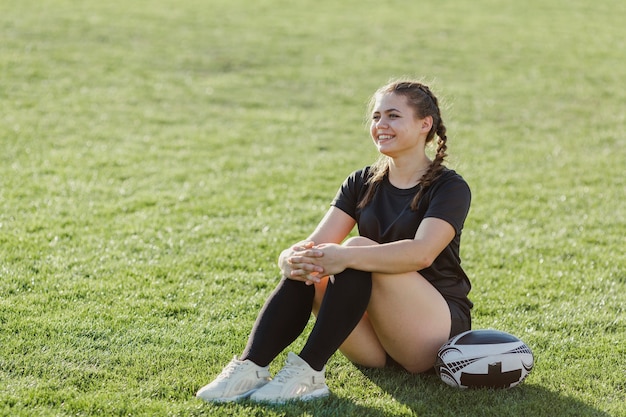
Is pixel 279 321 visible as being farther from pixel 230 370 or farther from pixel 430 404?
pixel 430 404

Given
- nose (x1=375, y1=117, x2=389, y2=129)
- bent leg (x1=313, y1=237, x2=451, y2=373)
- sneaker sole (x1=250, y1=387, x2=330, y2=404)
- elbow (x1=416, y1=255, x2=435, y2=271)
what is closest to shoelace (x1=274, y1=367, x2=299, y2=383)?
sneaker sole (x1=250, y1=387, x2=330, y2=404)

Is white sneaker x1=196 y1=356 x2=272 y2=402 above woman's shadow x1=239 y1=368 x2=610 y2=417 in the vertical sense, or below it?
above

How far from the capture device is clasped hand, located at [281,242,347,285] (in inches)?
163

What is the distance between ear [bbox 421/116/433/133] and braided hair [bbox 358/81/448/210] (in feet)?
0.05

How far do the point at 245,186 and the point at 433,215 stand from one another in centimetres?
446

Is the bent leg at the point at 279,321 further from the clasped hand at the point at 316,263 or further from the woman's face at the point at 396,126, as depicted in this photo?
the woman's face at the point at 396,126

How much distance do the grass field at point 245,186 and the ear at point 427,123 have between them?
505mm

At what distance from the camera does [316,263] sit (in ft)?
13.7

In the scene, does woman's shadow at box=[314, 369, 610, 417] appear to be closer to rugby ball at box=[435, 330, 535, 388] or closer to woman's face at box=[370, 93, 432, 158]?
rugby ball at box=[435, 330, 535, 388]

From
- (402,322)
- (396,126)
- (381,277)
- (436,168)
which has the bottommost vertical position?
(402,322)

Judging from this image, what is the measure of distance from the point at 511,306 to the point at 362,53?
10.6 meters

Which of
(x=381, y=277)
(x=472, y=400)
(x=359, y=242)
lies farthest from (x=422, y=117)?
(x=472, y=400)

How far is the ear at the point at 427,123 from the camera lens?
4.52 m

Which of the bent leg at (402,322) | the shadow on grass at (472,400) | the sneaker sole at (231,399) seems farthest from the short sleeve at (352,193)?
the sneaker sole at (231,399)
